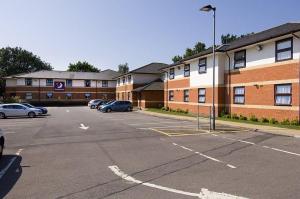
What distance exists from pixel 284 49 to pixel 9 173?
64.8 feet

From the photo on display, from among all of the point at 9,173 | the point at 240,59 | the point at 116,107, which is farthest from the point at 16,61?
the point at 9,173

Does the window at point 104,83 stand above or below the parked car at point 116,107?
above

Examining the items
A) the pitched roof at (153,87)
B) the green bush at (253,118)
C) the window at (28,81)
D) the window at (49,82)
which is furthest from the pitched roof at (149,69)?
the green bush at (253,118)

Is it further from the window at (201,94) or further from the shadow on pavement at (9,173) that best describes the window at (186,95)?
the shadow on pavement at (9,173)

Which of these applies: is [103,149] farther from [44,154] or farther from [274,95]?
[274,95]

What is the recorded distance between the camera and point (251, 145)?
1399 cm

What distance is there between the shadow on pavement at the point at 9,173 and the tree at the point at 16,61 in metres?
100

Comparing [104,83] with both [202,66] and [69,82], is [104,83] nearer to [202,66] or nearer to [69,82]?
[69,82]

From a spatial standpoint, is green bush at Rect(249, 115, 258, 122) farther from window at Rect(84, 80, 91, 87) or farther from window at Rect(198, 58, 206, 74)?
window at Rect(84, 80, 91, 87)

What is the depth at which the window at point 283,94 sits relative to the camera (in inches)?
885

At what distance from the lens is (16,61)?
109250 millimetres

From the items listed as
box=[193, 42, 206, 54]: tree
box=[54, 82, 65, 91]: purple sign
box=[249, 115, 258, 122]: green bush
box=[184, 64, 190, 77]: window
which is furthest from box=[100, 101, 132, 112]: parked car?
box=[193, 42, 206, 54]: tree

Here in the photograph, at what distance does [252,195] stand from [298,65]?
1707cm

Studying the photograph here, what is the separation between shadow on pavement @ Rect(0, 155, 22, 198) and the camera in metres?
7.45
